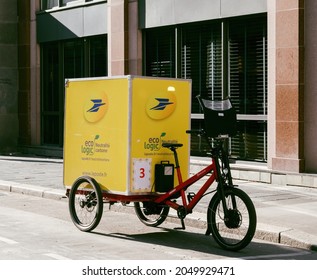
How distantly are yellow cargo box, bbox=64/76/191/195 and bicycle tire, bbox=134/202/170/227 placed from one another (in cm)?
33

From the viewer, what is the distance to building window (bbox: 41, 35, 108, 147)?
2045 centimetres

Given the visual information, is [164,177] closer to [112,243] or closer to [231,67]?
[112,243]

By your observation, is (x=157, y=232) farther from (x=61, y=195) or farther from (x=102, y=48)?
(x=102, y=48)

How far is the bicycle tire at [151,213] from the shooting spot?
943cm

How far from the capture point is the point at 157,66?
59.2 ft

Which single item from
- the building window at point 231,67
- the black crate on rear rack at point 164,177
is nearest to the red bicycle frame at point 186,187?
the black crate on rear rack at point 164,177

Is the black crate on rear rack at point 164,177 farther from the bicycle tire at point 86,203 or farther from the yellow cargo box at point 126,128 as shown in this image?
the bicycle tire at point 86,203

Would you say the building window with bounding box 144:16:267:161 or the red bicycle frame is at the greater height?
the building window with bounding box 144:16:267:161

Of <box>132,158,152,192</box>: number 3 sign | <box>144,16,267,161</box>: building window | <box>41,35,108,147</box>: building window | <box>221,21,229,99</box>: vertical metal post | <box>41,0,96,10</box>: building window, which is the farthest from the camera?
<box>41,0,96,10</box>: building window

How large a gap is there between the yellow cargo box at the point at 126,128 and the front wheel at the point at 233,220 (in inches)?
42.7

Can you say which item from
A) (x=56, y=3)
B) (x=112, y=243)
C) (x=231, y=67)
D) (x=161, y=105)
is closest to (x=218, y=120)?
(x=161, y=105)

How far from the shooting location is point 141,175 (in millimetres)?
9125

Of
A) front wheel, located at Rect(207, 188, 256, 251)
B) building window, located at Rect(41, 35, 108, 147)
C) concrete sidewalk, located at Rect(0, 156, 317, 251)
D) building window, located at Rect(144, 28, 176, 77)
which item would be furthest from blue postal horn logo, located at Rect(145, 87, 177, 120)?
building window, located at Rect(41, 35, 108, 147)

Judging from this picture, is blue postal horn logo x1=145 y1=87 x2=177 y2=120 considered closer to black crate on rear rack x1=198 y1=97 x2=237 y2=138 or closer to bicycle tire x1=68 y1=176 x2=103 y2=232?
black crate on rear rack x1=198 y1=97 x2=237 y2=138
